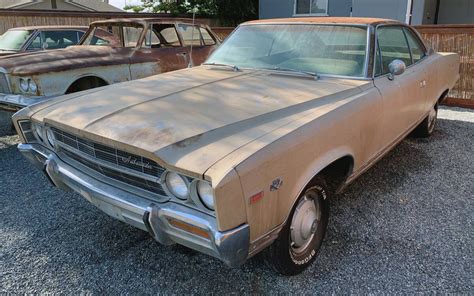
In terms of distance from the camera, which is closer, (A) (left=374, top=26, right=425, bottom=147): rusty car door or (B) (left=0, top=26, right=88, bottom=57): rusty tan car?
(A) (left=374, top=26, right=425, bottom=147): rusty car door

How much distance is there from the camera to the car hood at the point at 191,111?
213 centimetres

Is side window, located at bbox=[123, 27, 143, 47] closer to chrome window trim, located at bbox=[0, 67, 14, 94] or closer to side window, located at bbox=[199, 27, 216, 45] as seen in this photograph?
side window, located at bbox=[199, 27, 216, 45]

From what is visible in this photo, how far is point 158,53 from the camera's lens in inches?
269

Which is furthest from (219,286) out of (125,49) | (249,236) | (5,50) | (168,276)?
(5,50)

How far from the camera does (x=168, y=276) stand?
2.64m

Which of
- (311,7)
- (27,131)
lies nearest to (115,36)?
(27,131)

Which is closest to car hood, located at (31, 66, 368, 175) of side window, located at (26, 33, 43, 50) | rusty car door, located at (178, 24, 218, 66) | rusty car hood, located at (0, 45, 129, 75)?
rusty car hood, located at (0, 45, 129, 75)

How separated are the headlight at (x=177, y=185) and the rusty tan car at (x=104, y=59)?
9.57 feet

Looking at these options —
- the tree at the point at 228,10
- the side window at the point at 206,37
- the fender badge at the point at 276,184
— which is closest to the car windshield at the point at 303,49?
the fender badge at the point at 276,184

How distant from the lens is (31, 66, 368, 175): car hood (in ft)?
6.99

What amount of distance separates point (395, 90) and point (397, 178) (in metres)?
1.07

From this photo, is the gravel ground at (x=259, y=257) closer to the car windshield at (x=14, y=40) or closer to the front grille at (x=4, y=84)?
the front grille at (x=4, y=84)

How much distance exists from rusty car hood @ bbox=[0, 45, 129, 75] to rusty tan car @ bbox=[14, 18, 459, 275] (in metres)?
2.72

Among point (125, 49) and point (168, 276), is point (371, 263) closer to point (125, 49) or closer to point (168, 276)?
point (168, 276)
